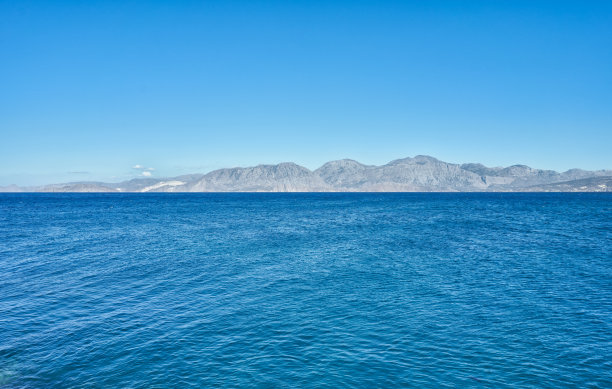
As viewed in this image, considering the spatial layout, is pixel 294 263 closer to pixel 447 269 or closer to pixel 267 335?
pixel 447 269

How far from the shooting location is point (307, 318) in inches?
1117

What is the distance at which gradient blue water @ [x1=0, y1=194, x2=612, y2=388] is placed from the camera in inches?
812

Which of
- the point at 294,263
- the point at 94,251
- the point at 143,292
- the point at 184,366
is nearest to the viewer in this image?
the point at 184,366

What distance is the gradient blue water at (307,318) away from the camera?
812 inches

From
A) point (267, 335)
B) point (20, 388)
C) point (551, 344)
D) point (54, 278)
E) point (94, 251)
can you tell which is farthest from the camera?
point (94, 251)

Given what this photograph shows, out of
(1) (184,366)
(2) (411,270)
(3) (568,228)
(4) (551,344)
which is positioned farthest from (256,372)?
(3) (568,228)

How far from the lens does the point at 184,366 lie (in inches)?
843

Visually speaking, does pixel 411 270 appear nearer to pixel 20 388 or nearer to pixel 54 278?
pixel 20 388

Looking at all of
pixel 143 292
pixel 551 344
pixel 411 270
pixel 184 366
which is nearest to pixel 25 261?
pixel 143 292

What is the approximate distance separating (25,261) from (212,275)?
28995 mm

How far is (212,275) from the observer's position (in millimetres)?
42094

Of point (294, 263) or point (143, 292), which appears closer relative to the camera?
point (143, 292)

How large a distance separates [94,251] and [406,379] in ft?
A: 177

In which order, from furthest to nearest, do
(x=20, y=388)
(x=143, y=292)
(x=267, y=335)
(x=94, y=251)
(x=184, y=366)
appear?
(x=94, y=251) → (x=143, y=292) → (x=267, y=335) → (x=184, y=366) → (x=20, y=388)
